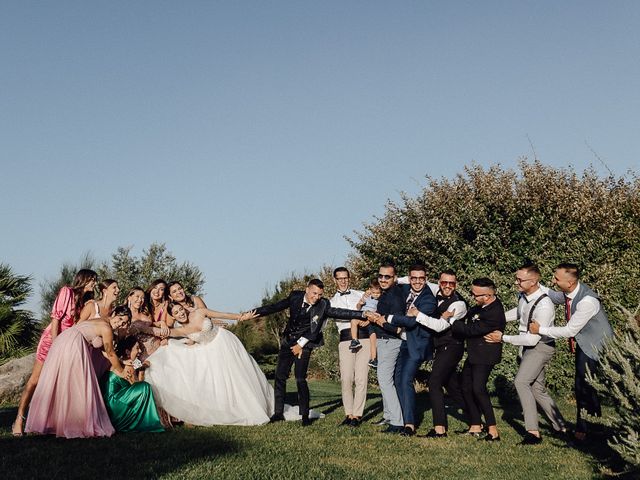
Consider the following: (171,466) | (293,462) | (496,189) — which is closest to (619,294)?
(496,189)

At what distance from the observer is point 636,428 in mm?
6312

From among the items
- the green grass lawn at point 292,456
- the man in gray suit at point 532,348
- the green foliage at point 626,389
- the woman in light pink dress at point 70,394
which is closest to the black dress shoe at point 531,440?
the man in gray suit at point 532,348

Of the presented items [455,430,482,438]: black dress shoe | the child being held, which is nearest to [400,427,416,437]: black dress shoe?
[455,430,482,438]: black dress shoe

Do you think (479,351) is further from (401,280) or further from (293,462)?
(293,462)

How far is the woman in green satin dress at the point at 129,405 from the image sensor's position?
30.1 ft

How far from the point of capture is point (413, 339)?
9836 mm

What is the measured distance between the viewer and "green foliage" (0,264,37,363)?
15945 millimetres

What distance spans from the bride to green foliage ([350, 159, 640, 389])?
6.60 metres

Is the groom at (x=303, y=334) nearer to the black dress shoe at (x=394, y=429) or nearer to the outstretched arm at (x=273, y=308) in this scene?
the outstretched arm at (x=273, y=308)

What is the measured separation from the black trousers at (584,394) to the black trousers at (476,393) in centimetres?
118

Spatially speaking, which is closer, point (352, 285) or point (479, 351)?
point (479, 351)

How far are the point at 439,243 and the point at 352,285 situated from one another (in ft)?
12.5

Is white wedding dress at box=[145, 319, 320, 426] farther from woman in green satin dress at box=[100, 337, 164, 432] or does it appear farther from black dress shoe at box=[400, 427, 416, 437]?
black dress shoe at box=[400, 427, 416, 437]

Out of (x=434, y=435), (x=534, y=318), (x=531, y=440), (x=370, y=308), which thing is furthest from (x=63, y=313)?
(x=531, y=440)
